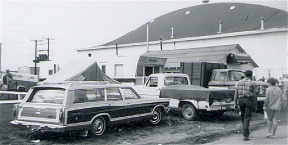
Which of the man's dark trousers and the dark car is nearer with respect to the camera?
the dark car

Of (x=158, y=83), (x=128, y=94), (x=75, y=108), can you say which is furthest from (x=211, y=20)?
(x=75, y=108)

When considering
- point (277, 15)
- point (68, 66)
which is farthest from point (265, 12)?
point (68, 66)

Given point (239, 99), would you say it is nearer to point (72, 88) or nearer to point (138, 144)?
point (138, 144)

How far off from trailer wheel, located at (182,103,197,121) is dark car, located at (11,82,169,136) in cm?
233

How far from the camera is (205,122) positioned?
1045 cm

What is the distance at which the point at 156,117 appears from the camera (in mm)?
9867

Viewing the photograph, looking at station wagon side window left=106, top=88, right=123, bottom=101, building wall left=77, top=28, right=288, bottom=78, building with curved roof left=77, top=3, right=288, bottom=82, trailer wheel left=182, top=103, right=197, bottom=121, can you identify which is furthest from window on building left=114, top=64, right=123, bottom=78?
station wagon side window left=106, top=88, right=123, bottom=101

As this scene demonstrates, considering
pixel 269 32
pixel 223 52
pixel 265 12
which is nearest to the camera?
pixel 223 52

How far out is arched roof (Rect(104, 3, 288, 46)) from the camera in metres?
28.3

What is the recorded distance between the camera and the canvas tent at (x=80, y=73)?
53.4ft

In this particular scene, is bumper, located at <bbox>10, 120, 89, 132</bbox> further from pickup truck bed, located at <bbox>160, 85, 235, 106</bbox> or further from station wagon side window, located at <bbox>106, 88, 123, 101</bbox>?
pickup truck bed, located at <bbox>160, 85, 235, 106</bbox>

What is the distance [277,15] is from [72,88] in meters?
25.4

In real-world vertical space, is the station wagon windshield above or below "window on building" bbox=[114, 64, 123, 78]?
below

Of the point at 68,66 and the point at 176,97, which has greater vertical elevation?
the point at 68,66
